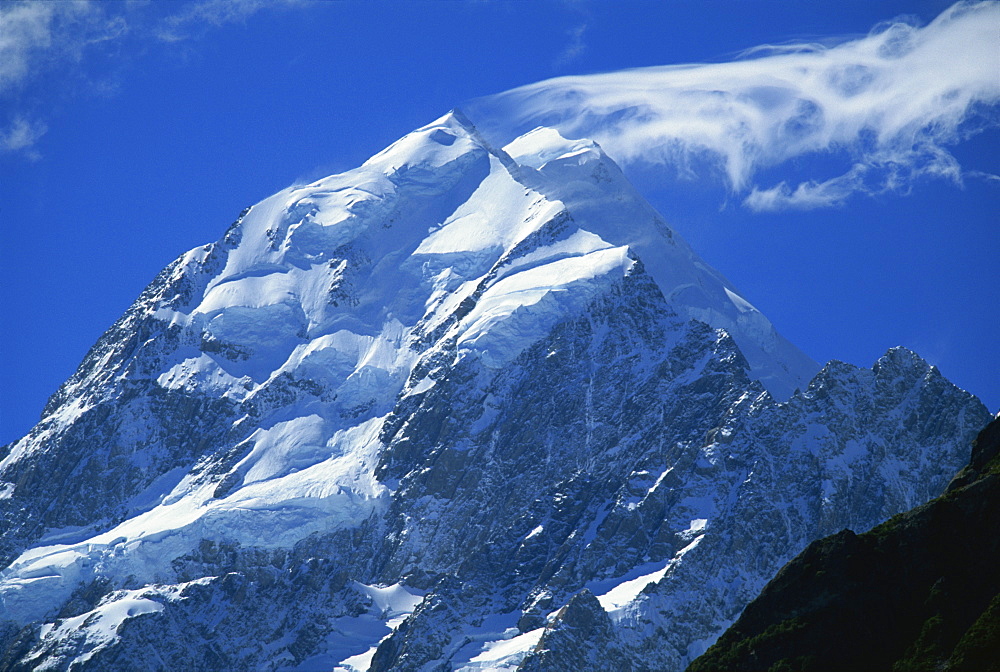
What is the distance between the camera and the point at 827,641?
93000mm

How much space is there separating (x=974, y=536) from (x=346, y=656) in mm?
119410

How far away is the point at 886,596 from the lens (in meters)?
94.0

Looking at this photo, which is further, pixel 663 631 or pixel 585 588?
pixel 585 588

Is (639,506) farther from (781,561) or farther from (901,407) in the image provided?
(901,407)

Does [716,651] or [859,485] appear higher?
[859,485]

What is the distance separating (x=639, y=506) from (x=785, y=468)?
18962 mm

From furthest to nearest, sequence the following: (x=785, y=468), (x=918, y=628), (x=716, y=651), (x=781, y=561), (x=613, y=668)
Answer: (x=785, y=468) → (x=781, y=561) → (x=613, y=668) → (x=716, y=651) → (x=918, y=628)

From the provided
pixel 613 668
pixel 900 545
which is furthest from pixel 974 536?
pixel 613 668

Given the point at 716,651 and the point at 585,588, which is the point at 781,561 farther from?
the point at 716,651

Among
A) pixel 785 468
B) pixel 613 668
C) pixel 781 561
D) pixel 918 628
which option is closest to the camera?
pixel 918 628

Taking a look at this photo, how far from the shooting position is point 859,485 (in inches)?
7520

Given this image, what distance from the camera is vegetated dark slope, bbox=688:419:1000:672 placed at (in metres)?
A: 90.0

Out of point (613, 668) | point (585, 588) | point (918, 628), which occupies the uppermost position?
point (585, 588)

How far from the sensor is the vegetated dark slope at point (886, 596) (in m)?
90.0
